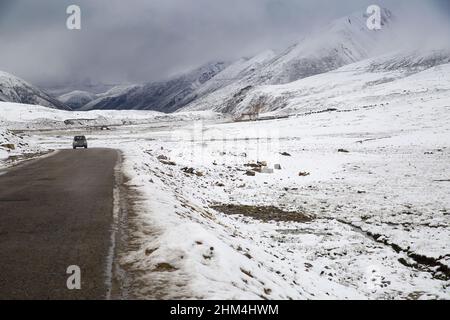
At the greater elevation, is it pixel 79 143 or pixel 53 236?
pixel 79 143

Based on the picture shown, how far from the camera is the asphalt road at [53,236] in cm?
627

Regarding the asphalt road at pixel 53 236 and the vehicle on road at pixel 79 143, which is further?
the vehicle on road at pixel 79 143

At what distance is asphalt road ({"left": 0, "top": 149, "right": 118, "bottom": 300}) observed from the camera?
6.27 metres

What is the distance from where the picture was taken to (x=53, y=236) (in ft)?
28.9

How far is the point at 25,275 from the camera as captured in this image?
6.67 meters

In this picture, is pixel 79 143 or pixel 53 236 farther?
pixel 79 143

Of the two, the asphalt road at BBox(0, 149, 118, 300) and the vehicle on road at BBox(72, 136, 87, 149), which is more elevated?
the vehicle on road at BBox(72, 136, 87, 149)

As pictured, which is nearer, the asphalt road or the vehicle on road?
the asphalt road

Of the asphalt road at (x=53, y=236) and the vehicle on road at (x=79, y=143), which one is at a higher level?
the vehicle on road at (x=79, y=143)

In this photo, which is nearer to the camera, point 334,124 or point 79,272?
point 79,272

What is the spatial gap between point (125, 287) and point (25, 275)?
1777 mm

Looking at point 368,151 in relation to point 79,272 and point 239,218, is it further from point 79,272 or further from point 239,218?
point 79,272

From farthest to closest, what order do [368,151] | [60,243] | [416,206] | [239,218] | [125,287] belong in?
[368,151] → [416,206] → [239,218] → [60,243] → [125,287]
